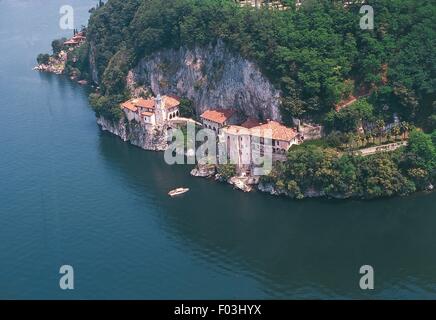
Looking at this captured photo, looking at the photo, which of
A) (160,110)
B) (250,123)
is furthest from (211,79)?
(250,123)

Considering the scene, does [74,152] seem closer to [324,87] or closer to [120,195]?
[120,195]

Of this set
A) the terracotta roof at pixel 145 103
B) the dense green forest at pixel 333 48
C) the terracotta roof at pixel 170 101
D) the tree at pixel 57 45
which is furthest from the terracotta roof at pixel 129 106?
the tree at pixel 57 45

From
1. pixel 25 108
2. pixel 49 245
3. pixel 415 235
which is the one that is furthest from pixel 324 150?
pixel 25 108

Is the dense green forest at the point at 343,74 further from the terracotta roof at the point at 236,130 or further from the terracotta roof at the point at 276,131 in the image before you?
the terracotta roof at the point at 236,130

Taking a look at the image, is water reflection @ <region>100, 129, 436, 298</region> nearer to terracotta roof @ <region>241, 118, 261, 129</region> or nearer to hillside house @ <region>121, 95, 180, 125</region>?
terracotta roof @ <region>241, 118, 261, 129</region>

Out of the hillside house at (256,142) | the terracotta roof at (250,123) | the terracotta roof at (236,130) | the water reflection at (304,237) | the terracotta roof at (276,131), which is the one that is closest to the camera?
the water reflection at (304,237)

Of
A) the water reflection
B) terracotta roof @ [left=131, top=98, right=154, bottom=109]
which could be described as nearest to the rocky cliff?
terracotta roof @ [left=131, top=98, right=154, bottom=109]
